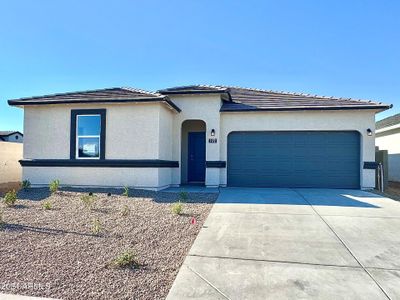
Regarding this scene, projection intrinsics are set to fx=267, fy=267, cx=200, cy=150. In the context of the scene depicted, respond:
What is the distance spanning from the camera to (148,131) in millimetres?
10133

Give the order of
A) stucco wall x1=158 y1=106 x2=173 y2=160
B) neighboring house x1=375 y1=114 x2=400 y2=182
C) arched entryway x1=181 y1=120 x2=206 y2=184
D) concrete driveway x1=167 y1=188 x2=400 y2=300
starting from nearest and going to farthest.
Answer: concrete driveway x1=167 y1=188 x2=400 y2=300
stucco wall x1=158 y1=106 x2=173 y2=160
arched entryway x1=181 y1=120 x2=206 y2=184
neighboring house x1=375 y1=114 x2=400 y2=182

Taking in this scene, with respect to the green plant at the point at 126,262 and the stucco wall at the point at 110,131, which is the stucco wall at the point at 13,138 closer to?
the stucco wall at the point at 110,131

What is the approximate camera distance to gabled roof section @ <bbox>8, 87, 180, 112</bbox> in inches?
394

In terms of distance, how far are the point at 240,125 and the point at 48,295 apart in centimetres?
992

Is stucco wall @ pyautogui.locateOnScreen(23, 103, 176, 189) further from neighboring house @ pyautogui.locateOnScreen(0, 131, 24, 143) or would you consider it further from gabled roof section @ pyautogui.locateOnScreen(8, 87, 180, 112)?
neighboring house @ pyautogui.locateOnScreen(0, 131, 24, 143)

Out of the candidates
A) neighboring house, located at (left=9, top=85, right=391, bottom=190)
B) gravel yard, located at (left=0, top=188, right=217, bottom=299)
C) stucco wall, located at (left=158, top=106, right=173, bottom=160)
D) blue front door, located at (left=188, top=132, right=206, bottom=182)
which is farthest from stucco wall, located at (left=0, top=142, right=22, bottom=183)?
blue front door, located at (left=188, top=132, right=206, bottom=182)

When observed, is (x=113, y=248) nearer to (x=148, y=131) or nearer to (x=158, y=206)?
(x=158, y=206)

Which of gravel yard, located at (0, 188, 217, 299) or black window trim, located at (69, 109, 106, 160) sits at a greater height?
black window trim, located at (69, 109, 106, 160)

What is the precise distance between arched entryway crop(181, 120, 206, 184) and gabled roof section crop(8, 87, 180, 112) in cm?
190

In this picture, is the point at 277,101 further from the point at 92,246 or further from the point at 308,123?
the point at 92,246

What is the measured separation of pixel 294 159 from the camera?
1164 centimetres

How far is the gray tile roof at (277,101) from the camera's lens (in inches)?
444

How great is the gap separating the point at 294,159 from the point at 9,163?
14107 mm

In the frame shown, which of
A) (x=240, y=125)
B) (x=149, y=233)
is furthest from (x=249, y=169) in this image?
(x=149, y=233)
